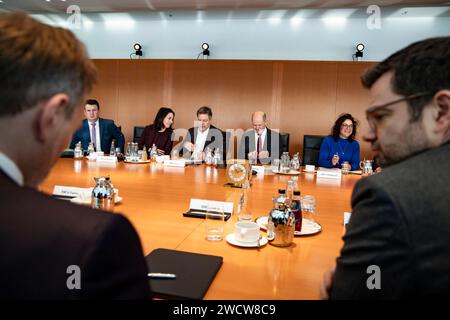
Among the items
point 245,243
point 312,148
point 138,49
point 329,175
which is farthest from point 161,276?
point 138,49

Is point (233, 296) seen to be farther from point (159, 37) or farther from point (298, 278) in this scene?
point (159, 37)

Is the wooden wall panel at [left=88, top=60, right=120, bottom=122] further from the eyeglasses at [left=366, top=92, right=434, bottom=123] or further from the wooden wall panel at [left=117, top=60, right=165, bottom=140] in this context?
the eyeglasses at [left=366, top=92, right=434, bottom=123]

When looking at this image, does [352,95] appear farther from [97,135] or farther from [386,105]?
[386,105]

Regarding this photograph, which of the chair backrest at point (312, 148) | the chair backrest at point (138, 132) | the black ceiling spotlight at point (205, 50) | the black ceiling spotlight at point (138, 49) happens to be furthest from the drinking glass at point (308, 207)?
the black ceiling spotlight at point (138, 49)

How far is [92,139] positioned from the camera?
4785 millimetres

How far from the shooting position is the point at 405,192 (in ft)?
2.40

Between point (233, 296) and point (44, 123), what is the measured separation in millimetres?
767

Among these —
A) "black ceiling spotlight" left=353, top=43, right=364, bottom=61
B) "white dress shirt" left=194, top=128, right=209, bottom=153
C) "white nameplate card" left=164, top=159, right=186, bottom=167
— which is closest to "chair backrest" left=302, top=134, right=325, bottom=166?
"white dress shirt" left=194, top=128, right=209, bottom=153

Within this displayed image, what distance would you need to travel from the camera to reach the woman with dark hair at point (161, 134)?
4793 millimetres

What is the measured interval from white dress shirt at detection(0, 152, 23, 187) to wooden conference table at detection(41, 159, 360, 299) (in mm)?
681

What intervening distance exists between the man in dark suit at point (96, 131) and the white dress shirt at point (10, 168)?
4.10 m

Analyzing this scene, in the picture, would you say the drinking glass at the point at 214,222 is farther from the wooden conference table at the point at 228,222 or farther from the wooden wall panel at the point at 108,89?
the wooden wall panel at the point at 108,89

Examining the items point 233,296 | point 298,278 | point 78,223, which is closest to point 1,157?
point 78,223

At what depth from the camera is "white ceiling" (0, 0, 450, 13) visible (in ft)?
16.6
